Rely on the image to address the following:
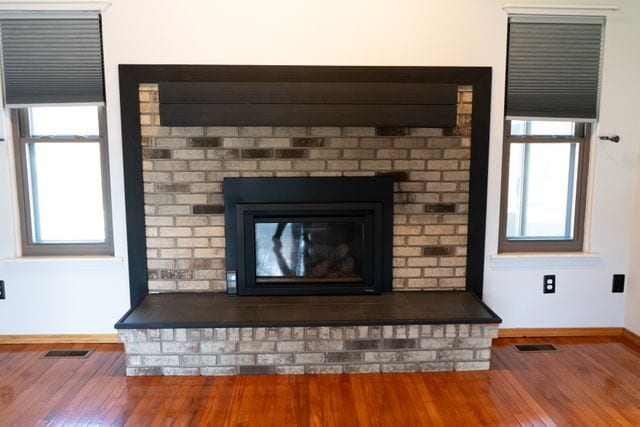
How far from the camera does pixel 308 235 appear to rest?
2.86 metres

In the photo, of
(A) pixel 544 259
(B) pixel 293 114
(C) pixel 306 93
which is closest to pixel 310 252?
(B) pixel 293 114

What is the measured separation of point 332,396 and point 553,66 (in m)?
2.33

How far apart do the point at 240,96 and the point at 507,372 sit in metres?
2.14

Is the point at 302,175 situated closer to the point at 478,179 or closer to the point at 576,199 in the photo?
the point at 478,179

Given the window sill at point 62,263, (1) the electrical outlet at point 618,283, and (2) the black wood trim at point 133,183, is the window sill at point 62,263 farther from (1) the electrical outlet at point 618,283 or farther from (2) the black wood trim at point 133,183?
(1) the electrical outlet at point 618,283

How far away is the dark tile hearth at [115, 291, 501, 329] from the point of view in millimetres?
2432

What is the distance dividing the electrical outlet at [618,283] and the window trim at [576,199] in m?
0.29

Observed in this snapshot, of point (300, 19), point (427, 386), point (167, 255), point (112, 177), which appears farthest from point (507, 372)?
point (112, 177)

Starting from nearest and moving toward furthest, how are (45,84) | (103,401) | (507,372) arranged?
(103,401), (507,372), (45,84)

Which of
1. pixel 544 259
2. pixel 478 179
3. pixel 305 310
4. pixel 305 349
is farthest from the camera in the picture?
pixel 544 259

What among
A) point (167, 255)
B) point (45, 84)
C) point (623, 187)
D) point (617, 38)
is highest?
point (617, 38)

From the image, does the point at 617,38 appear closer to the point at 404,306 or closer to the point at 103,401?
the point at 404,306

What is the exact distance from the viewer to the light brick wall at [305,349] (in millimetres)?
2438

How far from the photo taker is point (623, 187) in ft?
9.60
